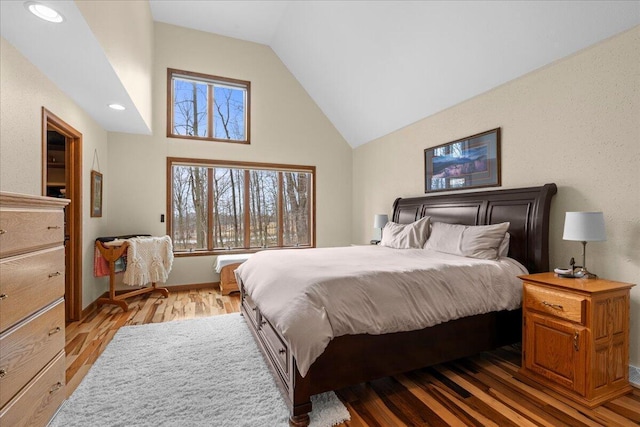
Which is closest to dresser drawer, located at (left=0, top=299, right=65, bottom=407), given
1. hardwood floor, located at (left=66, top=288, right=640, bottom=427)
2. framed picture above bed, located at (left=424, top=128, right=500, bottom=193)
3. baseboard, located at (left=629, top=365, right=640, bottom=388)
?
hardwood floor, located at (left=66, top=288, right=640, bottom=427)

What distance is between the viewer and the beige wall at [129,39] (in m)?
2.19

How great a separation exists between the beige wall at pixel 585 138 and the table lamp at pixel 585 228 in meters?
0.26

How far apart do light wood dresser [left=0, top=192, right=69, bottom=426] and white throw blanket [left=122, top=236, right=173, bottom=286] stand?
7.55ft

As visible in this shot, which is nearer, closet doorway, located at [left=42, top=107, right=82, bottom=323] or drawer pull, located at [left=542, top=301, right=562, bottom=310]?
drawer pull, located at [left=542, top=301, right=562, bottom=310]

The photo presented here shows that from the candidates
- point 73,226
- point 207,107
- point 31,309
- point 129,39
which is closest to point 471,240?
point 31,309

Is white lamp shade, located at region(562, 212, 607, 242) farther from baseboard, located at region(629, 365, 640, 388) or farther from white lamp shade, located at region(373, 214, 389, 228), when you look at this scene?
white lamp shade, located at region(373, 214, 389, 228)

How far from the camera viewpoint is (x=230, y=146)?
5.05 meters

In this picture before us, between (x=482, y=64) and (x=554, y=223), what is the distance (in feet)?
5.45

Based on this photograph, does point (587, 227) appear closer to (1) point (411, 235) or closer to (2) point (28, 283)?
(1) point (411, 235)

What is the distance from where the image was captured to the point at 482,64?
10.1 ft

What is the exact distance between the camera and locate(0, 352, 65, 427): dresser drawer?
1.27 meters

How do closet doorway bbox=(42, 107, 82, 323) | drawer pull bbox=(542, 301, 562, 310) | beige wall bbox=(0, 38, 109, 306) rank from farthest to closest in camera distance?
closet doorway bbox=(42, 107, 82, 323)
beige wall bbox=(0, 38, 109, 306)
drawer pull bbox=(542, 301, 562, 310)

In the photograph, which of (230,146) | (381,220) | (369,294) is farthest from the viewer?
(230,146)

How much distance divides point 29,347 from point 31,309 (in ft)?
0.54
